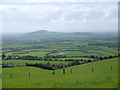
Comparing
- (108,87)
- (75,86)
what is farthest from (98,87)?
(75,86)

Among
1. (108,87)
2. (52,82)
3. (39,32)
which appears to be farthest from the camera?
(39,32)

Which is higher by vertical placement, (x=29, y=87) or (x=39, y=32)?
(x=39, y=32)

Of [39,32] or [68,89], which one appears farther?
[39,32]

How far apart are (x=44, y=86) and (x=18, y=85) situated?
6.54 ft

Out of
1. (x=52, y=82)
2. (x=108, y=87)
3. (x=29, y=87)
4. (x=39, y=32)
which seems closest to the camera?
(x=108, y=87)

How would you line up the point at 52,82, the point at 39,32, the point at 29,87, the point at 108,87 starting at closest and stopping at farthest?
the point at 108,87 < the point at 29,87 < the point at 52,82 < the point at 39,32

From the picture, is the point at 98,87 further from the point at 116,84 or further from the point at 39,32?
the point at 39,32

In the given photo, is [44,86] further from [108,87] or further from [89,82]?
[108,87]

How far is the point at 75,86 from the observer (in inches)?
459

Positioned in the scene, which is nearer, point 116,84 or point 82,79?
point 116,84

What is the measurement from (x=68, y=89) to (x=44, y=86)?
1726mm

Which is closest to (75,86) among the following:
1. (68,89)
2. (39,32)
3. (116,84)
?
(68,89)

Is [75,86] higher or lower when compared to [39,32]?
lower

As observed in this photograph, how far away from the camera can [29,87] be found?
11.9 metres
